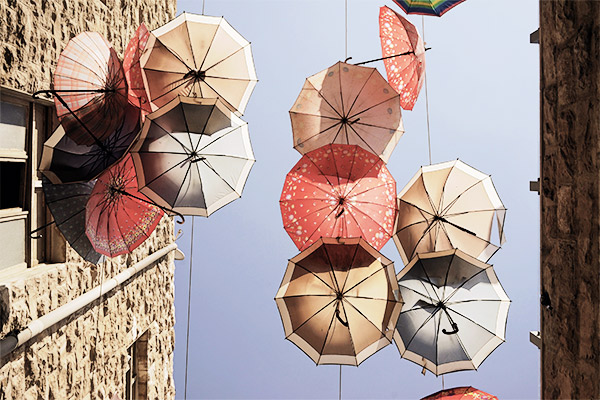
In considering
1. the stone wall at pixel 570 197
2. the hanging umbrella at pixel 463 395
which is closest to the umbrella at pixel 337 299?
the hanging umbrella at pixel 463 395

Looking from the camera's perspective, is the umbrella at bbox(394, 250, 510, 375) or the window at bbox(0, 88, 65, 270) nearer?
the window at bbox(0, 88, 65, 270)

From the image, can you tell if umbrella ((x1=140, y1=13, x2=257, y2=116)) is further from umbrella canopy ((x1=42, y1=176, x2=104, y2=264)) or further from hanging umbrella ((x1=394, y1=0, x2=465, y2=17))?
hanging umbrella ((x1=394, y1=0, x2=465, y2=17))

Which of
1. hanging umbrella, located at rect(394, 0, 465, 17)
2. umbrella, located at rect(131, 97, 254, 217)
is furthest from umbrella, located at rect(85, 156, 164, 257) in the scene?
hanging umbrella, located at rect(394, 0, 465, 17)

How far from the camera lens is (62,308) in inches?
155

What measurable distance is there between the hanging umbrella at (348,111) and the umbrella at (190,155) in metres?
1.27

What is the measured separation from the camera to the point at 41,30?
373 cm

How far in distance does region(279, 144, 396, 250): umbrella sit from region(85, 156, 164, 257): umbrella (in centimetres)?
129

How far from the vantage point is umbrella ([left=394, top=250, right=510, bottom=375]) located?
388 centimetres

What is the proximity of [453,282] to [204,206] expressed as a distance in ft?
7.25

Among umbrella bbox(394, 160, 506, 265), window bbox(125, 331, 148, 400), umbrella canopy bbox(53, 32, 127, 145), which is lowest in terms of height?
window bbox(125, 331, 148, 400)

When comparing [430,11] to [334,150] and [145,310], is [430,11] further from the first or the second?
[145,310]

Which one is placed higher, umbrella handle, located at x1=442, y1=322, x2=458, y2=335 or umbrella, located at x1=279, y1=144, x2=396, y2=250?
umbrella, located at x1=279, y1=144, x2=396, y2=250

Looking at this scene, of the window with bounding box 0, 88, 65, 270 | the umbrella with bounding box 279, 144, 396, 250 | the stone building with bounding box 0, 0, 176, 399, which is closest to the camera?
the stone building with bounding box 0, 0, 176, 399

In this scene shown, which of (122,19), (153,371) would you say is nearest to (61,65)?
(122,19)
